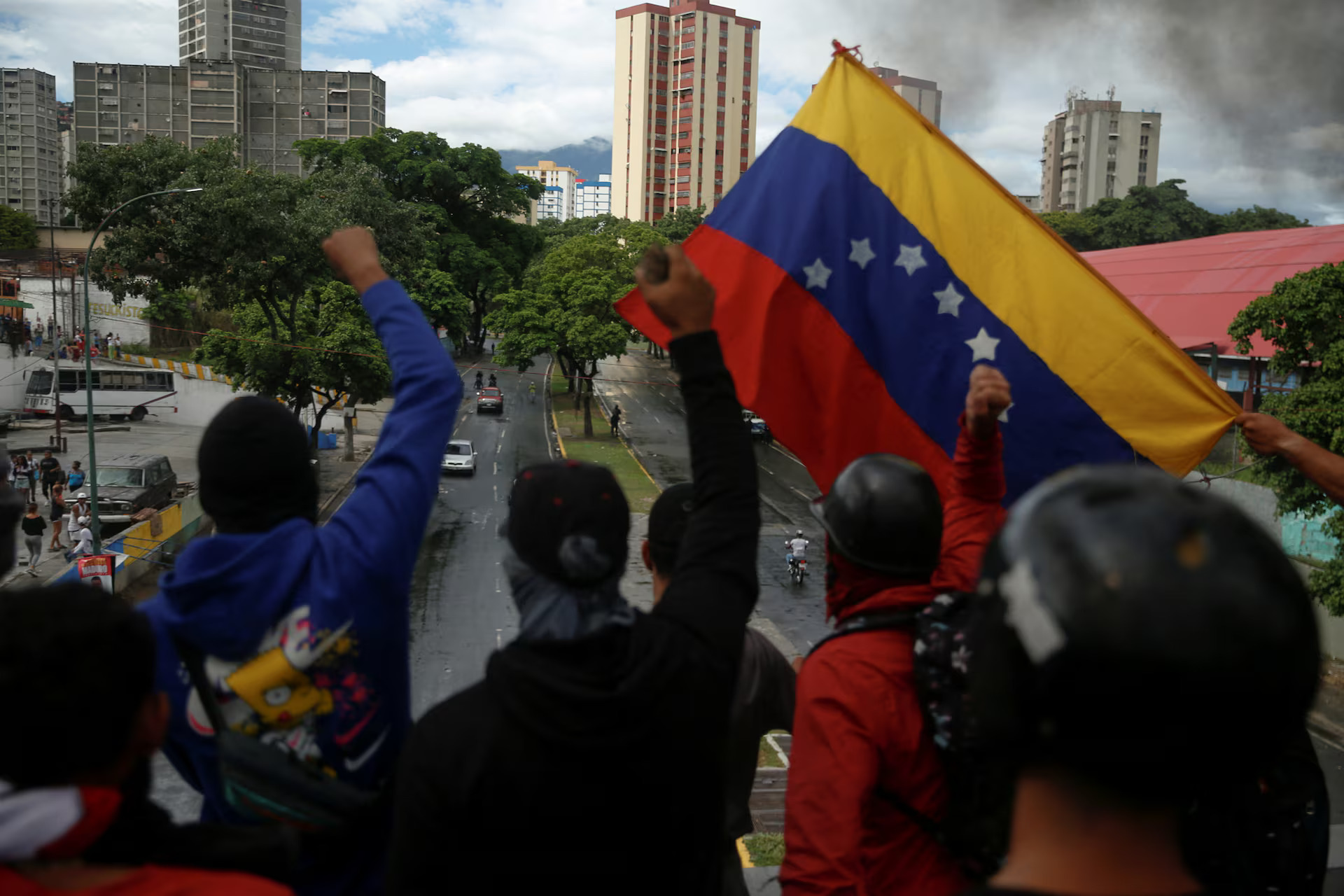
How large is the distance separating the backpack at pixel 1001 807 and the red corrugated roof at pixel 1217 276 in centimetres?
2592

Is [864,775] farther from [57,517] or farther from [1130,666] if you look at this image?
[57,517]

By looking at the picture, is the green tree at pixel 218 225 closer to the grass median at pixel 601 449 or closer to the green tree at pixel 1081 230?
the grass median at pixel 601 449

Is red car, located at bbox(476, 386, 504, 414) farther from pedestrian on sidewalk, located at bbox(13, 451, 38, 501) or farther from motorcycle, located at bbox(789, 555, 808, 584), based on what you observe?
motorcycle, located at bbox(789, 555, 808, 584)

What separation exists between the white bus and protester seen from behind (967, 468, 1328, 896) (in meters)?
43.7

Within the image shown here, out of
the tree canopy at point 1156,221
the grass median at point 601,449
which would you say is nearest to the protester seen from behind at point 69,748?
the grass median at point 601,449

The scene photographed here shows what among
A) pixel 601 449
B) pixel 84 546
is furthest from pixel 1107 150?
pixel 84 546

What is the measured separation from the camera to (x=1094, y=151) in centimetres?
11819

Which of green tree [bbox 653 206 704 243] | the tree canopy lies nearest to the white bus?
green tree [bbox 653 206 704 243]

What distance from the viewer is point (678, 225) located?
64375mm

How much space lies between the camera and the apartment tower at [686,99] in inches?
4673

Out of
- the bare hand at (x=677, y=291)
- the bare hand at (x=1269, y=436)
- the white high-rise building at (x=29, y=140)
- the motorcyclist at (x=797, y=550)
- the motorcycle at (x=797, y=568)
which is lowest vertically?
the motorcycle at (x=797, y=568)

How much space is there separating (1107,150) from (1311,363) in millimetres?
119311

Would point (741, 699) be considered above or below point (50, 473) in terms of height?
above

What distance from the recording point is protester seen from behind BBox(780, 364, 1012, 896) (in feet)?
6.97
